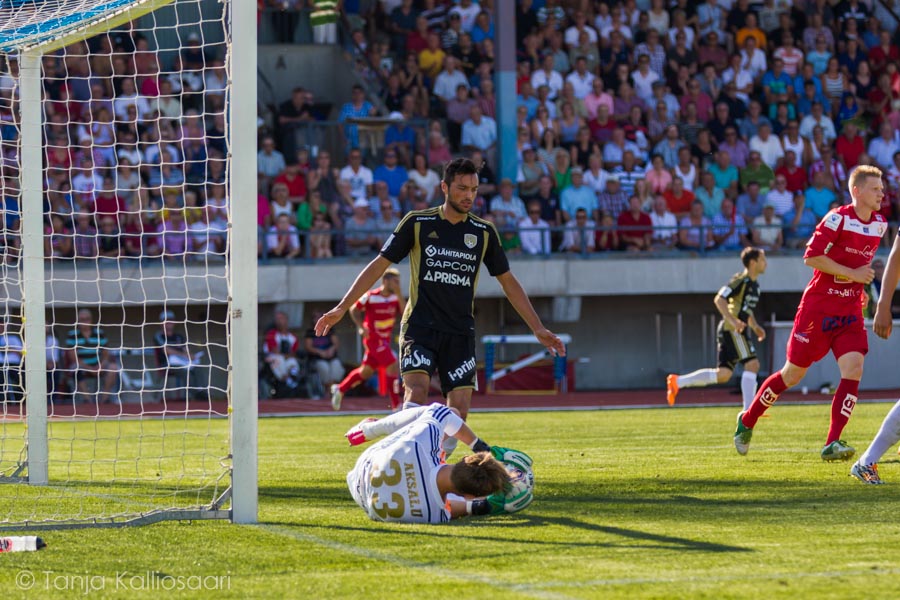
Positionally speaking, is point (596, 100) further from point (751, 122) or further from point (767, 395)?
point (767, 395)

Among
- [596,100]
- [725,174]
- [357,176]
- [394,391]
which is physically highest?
[596,100]

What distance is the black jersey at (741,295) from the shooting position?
16.1m

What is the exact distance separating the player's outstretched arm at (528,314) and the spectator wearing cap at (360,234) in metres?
14.6

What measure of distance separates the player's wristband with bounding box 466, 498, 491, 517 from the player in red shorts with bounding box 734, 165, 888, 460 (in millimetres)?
3423

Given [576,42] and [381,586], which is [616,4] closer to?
[576,42]

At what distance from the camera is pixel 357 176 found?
24.2 m

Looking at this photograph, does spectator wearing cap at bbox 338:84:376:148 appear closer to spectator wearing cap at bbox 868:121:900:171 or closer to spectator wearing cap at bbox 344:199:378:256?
spectator wearing cap at bbox 344:199:378:256

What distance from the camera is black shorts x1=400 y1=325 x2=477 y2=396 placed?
890 cm

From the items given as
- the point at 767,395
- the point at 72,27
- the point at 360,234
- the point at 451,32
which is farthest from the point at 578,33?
the point at 72,27

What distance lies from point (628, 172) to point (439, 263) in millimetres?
16712

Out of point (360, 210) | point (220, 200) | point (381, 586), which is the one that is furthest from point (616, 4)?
point (381, 586)

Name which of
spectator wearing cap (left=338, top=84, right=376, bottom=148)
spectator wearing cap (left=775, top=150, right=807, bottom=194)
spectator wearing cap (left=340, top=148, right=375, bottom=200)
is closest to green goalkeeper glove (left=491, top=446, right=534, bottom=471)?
spectator wearing cap (left=340, top=148, right=375, bottom=200)

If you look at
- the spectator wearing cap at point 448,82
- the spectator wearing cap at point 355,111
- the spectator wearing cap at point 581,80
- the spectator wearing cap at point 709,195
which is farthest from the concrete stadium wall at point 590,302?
the spectator wearing cap at point 448,82

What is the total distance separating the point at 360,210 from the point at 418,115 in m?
2.93
